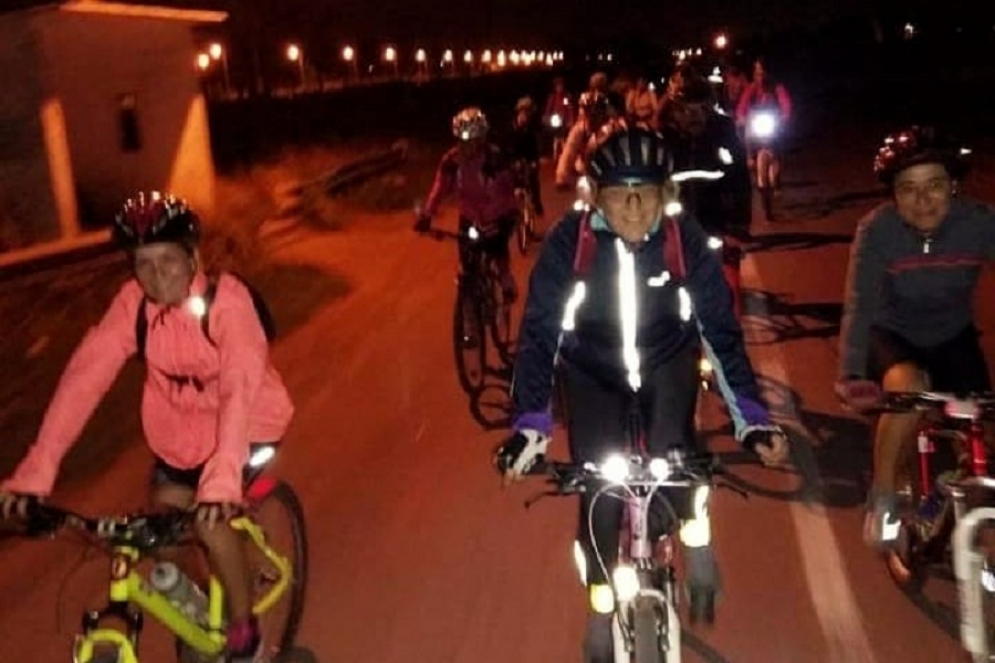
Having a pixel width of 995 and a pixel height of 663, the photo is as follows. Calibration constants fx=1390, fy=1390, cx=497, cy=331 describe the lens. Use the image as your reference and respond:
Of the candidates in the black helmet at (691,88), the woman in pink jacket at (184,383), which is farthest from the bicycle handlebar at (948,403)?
the black helmet at (691,88)

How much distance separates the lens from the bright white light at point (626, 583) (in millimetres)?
3984

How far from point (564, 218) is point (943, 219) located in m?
1.76

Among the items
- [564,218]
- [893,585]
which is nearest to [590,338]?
[564,218]

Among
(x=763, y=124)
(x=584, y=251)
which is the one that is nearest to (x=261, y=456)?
(x=584, y=251)

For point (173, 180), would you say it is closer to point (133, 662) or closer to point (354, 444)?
point (354, 444)

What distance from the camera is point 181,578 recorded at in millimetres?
4457

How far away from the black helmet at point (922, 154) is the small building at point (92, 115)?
42.6ft

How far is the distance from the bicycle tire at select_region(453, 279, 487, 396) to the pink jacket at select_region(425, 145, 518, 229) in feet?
1.87

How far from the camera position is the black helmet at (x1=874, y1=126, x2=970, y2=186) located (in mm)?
5328

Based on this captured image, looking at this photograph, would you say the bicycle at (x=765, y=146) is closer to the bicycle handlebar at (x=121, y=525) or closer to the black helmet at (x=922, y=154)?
the black helmet at (x=922, y=154)

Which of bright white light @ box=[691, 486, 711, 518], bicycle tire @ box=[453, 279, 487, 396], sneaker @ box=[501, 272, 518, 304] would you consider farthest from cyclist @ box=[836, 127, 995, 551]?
sneaker @ box=[501, 272, 518, 304]

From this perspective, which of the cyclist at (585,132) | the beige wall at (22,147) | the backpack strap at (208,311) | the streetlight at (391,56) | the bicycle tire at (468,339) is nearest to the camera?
the backpack strap at (208,311)

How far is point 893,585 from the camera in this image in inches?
233

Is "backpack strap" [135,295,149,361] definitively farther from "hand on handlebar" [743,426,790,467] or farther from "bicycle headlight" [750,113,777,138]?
"bicycle headlight" [750,113,777,138]
